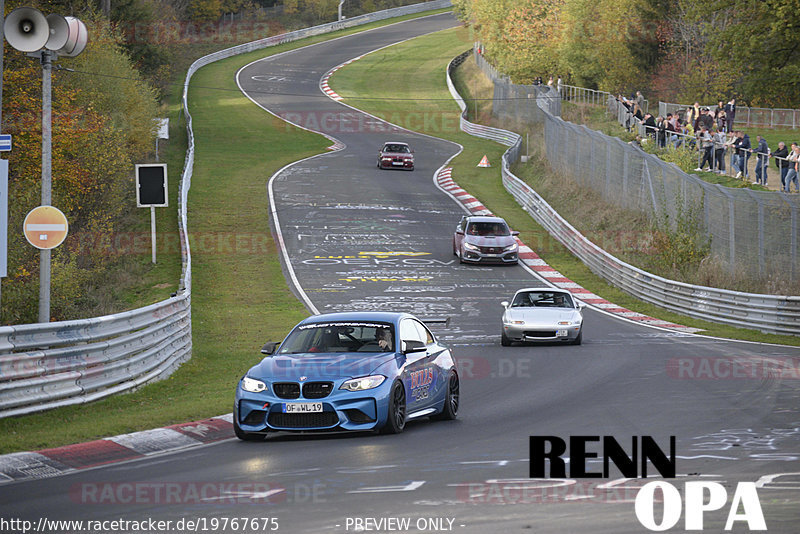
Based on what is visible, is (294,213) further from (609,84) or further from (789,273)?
(609,84)

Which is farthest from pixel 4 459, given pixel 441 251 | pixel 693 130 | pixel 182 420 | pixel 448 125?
pixel 448 125

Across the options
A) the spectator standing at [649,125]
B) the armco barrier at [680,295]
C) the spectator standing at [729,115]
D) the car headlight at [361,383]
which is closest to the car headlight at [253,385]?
the car headlight at [361,383]

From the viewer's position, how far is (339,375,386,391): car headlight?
39.9 feet

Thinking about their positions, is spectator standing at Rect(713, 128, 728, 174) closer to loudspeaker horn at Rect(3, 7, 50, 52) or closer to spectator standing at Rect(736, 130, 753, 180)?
spectator standing at Rect(736, 130, 753, 180)

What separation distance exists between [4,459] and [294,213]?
117ft

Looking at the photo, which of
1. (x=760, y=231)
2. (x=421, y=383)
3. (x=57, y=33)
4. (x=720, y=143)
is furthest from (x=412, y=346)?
(x=720, y=143)

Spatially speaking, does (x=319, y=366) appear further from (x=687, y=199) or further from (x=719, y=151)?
(x=719, y=151)

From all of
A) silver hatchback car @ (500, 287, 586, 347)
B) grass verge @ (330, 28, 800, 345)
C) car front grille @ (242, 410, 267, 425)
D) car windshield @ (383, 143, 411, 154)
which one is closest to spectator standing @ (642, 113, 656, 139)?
grass verge @ (330, 28, 800, 345)

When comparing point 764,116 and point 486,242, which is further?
point 764,116

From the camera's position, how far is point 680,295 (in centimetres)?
2994

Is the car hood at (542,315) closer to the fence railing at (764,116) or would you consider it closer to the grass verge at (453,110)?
the grass verge at (453,110)

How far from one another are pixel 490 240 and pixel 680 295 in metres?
8.86

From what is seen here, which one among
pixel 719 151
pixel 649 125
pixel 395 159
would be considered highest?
pixel 649 125

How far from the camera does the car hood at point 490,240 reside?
37.2 m
